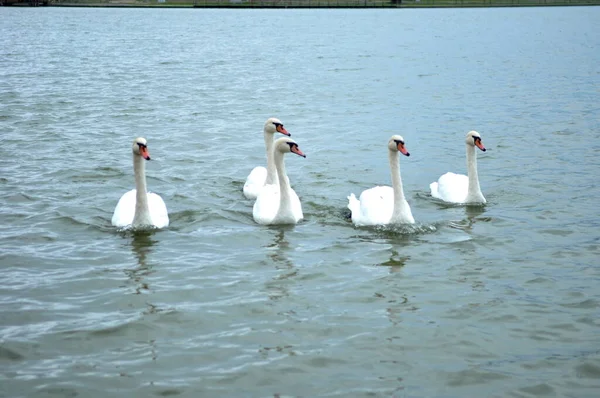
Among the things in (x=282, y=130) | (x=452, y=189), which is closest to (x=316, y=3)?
(x=452, y=189)

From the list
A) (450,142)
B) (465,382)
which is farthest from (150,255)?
(450,142)

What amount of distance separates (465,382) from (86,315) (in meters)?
3.76

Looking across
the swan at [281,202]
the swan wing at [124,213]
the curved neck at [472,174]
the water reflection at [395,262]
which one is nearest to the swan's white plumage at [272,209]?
the swan at [281,202]

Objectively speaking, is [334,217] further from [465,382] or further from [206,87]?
[206,87]

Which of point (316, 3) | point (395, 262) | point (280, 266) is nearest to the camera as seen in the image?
point (280, 266)

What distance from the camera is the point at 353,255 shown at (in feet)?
35.9

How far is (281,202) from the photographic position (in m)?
12.2

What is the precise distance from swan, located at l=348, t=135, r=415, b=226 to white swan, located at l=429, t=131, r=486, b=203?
1.41m

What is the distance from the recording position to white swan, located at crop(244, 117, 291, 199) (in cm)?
1366

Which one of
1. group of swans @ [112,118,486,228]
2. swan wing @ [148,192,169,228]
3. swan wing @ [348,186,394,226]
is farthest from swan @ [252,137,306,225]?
swan wing @ [148,192,169,228]

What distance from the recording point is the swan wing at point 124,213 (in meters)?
11.9

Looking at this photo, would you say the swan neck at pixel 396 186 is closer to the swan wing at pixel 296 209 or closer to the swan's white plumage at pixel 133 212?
the swan wing at pixel 296 209

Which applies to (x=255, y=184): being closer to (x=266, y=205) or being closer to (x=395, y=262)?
(x=266, y=205)

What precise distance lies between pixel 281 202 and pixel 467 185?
326 cm
